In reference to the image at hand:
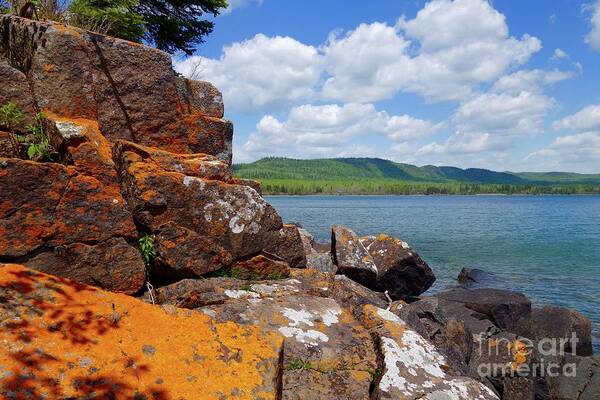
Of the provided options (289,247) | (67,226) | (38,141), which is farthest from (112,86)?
(289,247)

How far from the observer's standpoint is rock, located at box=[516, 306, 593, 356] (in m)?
16.6

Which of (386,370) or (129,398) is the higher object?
(129,398)

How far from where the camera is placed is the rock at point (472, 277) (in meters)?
30.0

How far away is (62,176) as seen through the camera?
6633 millimetres

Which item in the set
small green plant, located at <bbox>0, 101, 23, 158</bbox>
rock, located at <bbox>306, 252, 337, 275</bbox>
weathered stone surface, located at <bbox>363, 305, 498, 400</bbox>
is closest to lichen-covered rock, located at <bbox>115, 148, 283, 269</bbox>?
small green plant, located at <bbox>0, 101, 23, 158</bbox>

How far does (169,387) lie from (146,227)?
395 cm

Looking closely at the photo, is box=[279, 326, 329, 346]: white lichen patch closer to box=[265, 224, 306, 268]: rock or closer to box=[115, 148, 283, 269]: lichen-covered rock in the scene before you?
box=[115, 148, 283, 269]: lichen-covered rock

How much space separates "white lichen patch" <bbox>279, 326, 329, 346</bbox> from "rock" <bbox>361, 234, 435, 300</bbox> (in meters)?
12.8

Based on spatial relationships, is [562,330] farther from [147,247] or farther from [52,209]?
[52,209]

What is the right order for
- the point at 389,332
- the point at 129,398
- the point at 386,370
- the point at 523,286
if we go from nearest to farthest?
1. the point at 129,398
2. the point at 386,370
3. the point at 389,332
4. the point at 523,286

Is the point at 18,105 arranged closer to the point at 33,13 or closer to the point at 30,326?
the point at 33,13

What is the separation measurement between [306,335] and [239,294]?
5.10ft

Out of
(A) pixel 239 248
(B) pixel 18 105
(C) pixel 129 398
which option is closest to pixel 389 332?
(A) pixel 239 248

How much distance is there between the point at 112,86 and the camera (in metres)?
9.06
